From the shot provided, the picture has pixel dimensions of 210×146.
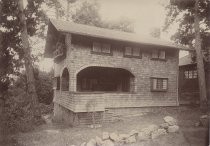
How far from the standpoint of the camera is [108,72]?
21.9 metres

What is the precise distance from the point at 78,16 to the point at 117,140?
2598 centimetres

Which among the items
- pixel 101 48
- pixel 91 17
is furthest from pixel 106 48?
pixel 91 17

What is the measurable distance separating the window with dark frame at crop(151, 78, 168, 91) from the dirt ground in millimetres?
2799

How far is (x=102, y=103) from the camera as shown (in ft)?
53.8

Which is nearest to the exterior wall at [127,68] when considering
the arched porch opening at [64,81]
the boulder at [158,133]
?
the arched porch opening at [64,81]

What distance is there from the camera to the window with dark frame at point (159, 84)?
1999cm

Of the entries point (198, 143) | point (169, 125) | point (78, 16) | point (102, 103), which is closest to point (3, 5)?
point (102, 103)

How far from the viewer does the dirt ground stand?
38.1ft

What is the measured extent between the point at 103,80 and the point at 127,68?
4.01 meters

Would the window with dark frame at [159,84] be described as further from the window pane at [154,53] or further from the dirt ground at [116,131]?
the dirt ground at [116,131]

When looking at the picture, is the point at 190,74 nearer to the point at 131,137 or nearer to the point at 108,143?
the point at 131,137

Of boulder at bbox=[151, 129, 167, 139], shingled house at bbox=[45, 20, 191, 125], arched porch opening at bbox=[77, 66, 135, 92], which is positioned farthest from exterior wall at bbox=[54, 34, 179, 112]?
boulder at bbox=[151, 129, 167, 139]

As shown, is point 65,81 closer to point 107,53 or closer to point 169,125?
point 107,53

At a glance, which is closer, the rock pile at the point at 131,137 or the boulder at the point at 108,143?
the boulder at the point at 108,143
